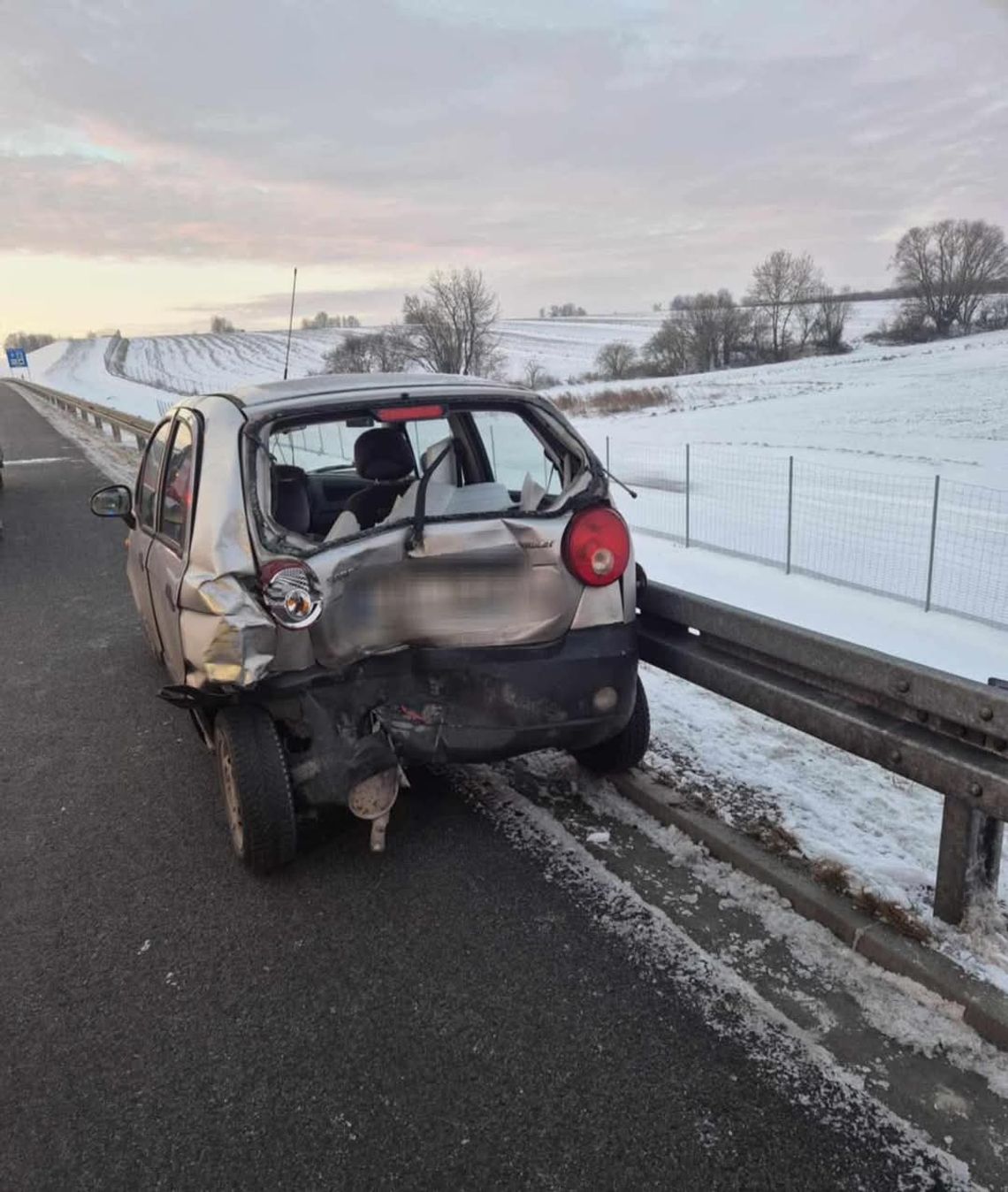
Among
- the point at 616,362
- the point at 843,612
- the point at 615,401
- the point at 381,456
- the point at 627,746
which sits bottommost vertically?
the point at 843,612

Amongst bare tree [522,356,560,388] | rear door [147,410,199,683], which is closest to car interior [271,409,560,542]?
rear door [147,410,199,683]

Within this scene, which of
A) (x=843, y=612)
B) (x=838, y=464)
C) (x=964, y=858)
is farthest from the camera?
(x=838, y=464)

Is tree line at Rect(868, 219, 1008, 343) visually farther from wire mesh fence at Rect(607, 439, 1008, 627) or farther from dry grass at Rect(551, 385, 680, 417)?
wire mesh fence at Rect(607, 439, 1008, 627)

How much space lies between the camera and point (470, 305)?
59781 mm

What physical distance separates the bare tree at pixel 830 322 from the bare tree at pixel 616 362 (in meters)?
17.6

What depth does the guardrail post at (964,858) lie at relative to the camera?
111 inches

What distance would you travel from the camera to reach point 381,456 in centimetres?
422

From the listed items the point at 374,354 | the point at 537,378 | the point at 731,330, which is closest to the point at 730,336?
the point at 731,330

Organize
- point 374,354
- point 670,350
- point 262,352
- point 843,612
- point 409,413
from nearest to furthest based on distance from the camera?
point 409,413 < point 843,612 < point 374,354 < point 670,350 < point 262,352

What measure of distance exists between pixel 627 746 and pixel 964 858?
152 cm

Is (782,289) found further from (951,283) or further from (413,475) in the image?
(413,475)

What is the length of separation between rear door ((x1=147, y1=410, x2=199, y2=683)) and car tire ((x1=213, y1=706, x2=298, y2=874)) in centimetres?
49

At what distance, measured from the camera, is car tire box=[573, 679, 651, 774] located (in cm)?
402

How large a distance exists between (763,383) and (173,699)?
161 feet
